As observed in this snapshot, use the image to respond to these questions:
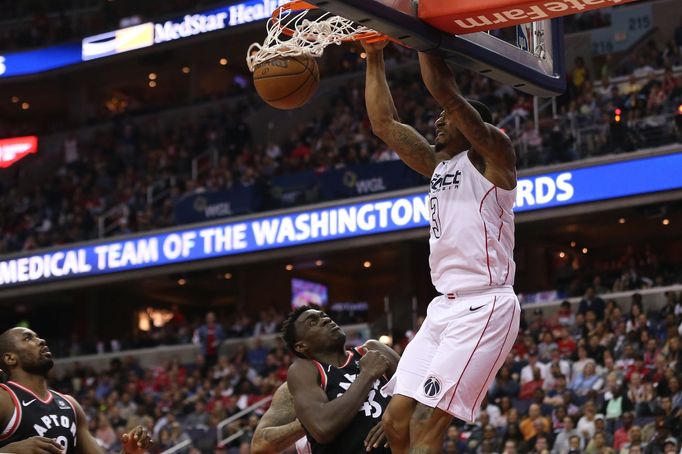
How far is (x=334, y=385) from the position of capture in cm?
582

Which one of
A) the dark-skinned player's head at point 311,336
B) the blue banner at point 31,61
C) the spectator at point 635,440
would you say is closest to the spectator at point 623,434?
the spectator at point 635,440

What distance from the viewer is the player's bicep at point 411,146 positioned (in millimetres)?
5785

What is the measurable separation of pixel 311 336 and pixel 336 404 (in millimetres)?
506

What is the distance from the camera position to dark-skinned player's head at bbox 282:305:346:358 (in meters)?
5.91

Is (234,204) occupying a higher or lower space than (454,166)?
higher

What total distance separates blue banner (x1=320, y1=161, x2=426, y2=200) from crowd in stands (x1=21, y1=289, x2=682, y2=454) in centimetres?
275

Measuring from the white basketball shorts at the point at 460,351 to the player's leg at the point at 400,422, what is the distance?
0.04 m

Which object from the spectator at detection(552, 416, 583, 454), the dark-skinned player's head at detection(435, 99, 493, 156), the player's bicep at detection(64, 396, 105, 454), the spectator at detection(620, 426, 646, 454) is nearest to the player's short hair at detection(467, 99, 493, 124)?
the dark-skinned player's head at detection(435, 99, 493, 156)

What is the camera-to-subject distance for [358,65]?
2717cm

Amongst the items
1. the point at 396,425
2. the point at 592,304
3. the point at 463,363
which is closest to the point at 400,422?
the point at 396,425

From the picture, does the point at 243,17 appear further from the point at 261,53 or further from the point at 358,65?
the point at 261,53

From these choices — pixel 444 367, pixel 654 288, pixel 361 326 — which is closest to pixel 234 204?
pixel 361 326

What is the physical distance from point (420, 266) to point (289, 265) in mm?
4105

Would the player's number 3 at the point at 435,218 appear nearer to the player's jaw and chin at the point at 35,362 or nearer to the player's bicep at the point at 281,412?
the player's bicep at the point at 281,412
